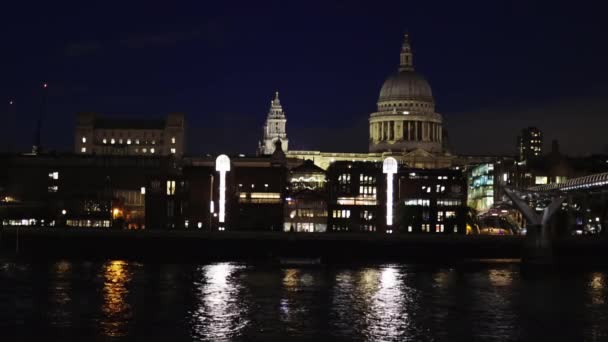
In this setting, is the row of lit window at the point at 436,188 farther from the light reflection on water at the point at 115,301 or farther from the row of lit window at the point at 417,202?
the light reflection on water at the point at 115,301

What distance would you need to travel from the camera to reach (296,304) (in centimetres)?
6825

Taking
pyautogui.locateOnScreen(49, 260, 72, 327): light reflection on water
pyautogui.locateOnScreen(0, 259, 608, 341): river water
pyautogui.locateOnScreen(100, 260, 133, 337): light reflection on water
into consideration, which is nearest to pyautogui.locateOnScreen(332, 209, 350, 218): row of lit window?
pyautogui.locateOnScreen(0, 259, 608, 341): river water

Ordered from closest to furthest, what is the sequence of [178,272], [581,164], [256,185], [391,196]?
[178,272]
[391,196]
[256,185]
[581,164]

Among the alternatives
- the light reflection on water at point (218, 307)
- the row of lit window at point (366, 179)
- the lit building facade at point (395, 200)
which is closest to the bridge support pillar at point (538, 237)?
the light reflection on water at point (218, 307)

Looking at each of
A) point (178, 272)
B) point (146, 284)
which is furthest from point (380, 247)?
point (146, 284)

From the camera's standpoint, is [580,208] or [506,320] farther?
[580,208]

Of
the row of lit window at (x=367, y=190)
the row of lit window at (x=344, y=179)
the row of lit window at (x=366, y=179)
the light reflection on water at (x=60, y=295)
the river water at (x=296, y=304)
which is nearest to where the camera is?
the river water at (x=296, y=304)

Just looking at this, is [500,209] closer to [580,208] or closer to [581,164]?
[580,208]

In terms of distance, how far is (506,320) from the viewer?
62062 millimetres

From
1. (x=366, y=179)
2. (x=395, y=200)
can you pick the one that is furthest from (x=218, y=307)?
(x=366, y=179)

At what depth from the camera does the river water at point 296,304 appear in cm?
5684

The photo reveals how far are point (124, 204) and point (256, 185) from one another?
17.6 meters

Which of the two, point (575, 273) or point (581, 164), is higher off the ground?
point (581, 164)

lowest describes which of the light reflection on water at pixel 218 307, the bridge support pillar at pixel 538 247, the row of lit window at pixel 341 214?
the light reflection on water at pixel 218 307
